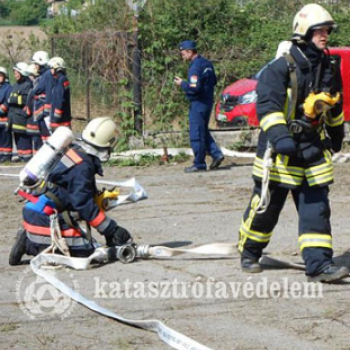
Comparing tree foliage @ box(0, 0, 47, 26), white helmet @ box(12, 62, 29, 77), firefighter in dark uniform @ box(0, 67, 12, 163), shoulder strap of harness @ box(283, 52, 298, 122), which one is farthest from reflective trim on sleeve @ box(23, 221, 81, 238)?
tree foliage @ box(0, 0, 47, 26)

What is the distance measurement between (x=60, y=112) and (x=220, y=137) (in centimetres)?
254

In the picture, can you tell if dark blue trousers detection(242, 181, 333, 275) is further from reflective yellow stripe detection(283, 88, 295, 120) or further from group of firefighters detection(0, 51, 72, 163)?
group of firefighters detection(0, 51, 72, 163)

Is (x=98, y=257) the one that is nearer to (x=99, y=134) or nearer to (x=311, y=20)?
(x=99, y=134)

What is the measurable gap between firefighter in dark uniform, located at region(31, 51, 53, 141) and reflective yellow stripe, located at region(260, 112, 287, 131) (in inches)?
331

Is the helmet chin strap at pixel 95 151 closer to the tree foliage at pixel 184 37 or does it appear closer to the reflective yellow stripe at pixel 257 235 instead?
the reflective yellow stripe at pixel 257 235

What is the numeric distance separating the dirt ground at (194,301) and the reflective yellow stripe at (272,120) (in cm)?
115

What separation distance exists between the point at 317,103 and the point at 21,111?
988 cm

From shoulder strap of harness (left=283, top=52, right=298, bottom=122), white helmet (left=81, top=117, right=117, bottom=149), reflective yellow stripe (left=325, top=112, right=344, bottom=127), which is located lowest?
white helmet (left=81, top=117, right=117, bottom=149)

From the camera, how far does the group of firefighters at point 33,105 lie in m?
14.6

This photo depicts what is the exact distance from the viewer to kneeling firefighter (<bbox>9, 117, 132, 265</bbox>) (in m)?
7.35

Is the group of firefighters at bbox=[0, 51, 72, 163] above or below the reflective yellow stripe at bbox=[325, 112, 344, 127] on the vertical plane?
below

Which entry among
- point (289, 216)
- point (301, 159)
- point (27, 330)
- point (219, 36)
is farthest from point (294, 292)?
point (219, 36)

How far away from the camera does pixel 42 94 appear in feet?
49.1

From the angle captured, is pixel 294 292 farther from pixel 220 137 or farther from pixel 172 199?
pixel 220 137
